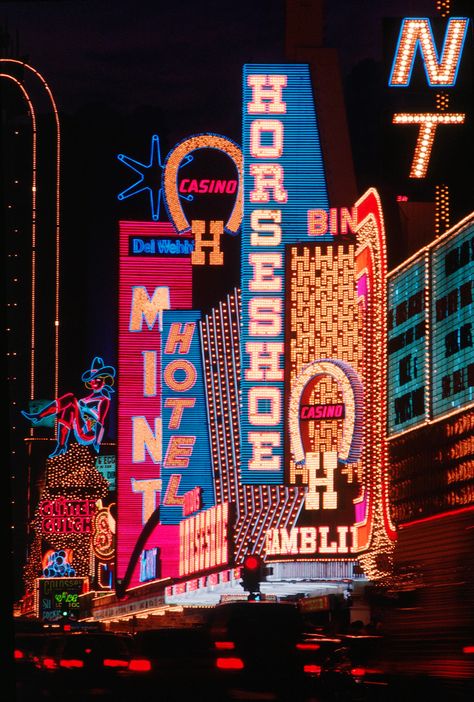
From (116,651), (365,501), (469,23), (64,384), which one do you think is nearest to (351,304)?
(365,501)

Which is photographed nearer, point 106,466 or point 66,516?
point 66,516

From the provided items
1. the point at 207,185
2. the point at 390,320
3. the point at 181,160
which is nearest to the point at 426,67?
the point at 390,320

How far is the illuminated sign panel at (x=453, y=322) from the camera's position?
96.2ft

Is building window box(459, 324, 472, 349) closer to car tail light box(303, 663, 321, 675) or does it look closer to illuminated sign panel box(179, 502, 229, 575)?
car tail light box(303, 663, 321, 675)

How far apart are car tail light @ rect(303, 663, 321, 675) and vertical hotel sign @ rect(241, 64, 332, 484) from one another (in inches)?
812

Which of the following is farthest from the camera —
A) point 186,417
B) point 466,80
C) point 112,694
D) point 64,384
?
point 64,384

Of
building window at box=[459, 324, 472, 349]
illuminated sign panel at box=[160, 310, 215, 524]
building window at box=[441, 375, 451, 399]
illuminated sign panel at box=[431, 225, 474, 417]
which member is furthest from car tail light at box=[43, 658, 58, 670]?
illuminated sign panel at box=[160, 310, 215, 524]

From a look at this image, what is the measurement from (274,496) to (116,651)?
68.4 ft

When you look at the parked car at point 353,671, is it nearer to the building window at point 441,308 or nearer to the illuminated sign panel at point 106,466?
the building window at point 441,308

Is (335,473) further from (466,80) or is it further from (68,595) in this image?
(68,595)

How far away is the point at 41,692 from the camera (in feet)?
82.5

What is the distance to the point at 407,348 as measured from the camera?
113ft

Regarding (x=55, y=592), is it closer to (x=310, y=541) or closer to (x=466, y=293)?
(x=310, y=541)

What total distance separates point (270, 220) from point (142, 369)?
3024 cm
